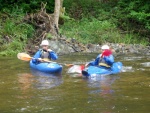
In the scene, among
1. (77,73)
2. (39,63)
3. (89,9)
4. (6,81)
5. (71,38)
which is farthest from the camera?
(89,9)

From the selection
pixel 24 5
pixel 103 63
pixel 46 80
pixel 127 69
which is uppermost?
pixel 24 5

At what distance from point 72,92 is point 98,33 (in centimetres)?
1072

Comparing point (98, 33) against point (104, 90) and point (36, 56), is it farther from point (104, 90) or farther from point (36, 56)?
point (104, 90)

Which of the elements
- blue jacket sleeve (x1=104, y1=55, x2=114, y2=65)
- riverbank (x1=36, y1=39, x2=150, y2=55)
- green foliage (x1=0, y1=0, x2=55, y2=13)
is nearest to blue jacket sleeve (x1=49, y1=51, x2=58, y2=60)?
blue jacket sleeve (x1=104, y1=55, x2=114, y2=65)

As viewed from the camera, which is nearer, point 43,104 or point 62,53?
point 43,104

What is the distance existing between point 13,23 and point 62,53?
3.05 meters

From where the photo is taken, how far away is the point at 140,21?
1959 cm

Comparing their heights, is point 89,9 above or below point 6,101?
above

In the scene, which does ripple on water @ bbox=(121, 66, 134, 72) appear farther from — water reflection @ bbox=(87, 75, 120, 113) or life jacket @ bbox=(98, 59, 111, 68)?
water reflection @ bbox=(87, 75, 120, 113)

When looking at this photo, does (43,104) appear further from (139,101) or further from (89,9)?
(89,9)

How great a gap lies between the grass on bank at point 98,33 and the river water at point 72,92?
646 cm

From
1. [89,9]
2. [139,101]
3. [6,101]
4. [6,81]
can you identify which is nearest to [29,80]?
[6,81]

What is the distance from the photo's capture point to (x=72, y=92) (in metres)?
7.82

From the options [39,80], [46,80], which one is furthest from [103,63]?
[39,80]
